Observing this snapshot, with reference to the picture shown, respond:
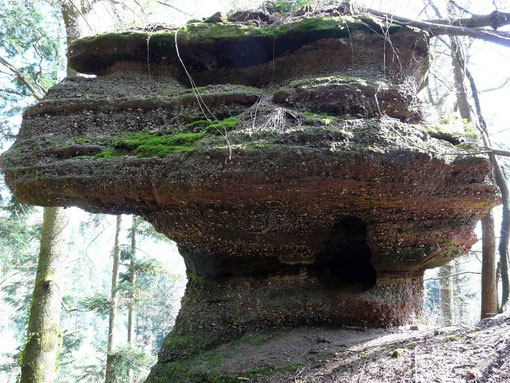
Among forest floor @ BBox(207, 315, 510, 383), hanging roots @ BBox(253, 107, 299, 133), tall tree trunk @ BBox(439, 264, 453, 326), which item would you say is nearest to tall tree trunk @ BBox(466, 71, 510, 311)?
forest floor @ BBox(207, 315, 510, 383)

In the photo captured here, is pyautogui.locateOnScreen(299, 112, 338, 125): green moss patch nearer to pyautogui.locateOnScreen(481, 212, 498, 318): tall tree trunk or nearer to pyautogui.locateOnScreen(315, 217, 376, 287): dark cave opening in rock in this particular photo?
pyautogui.locateOnScreen(315, 217, 376, 287): dark cave opening in rock

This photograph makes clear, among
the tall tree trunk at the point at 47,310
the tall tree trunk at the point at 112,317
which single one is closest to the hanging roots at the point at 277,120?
the tall tree trunk at the point at 47,310

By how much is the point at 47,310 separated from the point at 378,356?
23.2 feet

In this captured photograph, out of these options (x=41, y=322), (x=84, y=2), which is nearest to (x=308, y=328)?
(x=41, y=322)

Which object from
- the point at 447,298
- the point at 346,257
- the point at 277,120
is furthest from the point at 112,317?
the point at 277,120

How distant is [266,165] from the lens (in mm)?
3770

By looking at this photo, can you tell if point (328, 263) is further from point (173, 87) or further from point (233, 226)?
point (173, 87)

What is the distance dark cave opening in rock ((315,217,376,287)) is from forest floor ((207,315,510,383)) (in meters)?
0.86

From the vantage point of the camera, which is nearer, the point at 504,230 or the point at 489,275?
the point at 504,230

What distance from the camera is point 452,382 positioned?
8.70 ft

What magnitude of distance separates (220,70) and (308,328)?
382cm

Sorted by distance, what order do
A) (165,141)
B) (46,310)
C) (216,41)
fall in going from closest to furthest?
(165,141) → (216,41) → (46,310)

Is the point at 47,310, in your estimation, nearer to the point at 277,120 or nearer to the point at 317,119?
the point at 277,120

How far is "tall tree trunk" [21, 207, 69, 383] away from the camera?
749cm
